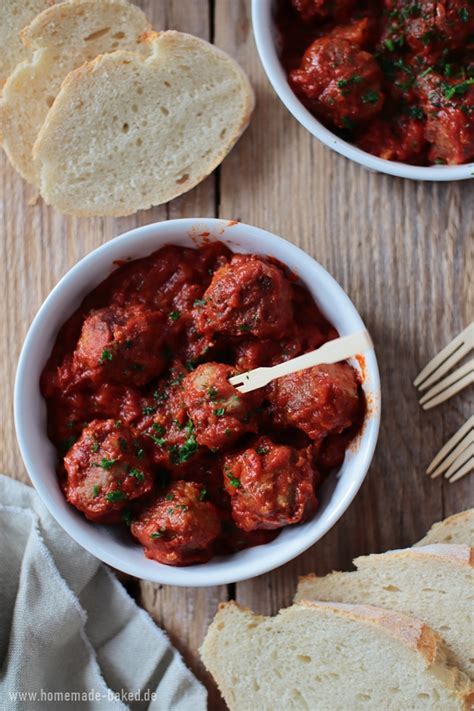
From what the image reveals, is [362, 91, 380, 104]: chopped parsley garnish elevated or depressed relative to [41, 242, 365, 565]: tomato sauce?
elevated

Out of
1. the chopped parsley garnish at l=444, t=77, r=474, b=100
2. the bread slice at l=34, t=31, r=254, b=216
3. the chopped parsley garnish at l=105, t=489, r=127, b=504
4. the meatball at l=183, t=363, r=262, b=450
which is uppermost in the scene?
the chopped parsley garnish at l=444, t=77, r=474, b=100

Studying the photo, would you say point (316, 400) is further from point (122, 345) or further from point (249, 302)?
point (122, 345)

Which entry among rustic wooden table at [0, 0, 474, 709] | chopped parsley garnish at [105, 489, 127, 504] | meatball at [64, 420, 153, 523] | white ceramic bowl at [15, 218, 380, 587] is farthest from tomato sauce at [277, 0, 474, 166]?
chopped parsley garnish at [105, 489, 127, 504]

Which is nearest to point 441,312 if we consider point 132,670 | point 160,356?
point 160,356

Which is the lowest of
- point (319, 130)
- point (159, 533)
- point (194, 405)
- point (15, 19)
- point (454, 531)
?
point (454, 531)

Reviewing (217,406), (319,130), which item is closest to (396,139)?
(319,130)

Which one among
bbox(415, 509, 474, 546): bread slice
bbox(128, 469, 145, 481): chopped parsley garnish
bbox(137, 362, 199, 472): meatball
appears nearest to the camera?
bbox(128, 469, 145, 481): chopped parsley garnish

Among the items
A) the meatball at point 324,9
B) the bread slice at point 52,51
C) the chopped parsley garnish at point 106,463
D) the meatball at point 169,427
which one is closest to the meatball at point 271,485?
the meatball at point 169,427

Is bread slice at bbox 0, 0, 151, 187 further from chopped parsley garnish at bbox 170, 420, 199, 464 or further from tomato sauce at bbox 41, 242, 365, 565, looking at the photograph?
chopped parsley garnish at bbox 170, 420, 199, 464
